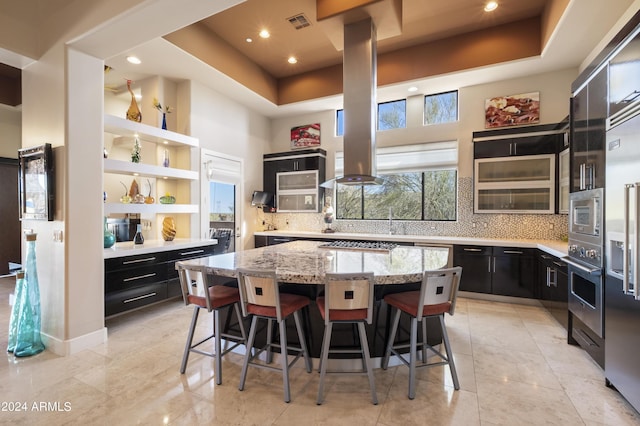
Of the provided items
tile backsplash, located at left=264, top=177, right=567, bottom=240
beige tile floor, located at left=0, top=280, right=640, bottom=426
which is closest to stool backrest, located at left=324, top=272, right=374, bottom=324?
beige tile floor, located at left=0, top=280, right=640, bottom=426

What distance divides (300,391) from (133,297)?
100 inches

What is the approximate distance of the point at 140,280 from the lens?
3656 mm

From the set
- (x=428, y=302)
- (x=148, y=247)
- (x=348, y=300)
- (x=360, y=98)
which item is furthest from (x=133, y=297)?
(x=360, y=98)

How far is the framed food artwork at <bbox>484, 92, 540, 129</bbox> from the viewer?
465 cm

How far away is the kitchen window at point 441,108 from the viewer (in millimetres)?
5258

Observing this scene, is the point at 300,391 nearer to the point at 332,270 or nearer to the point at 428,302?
A: the point at 332,270

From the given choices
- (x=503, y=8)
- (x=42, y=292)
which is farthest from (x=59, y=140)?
(x=503, y=8)

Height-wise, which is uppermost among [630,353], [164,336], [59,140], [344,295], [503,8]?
[503,8]

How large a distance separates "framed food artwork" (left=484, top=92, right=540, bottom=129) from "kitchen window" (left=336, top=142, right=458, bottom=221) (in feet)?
2.29

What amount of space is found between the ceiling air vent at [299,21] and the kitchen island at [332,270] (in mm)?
3299

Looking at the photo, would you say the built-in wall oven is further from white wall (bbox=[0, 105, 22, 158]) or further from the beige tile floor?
white wall (bbox=[0, 105, 22, 158])

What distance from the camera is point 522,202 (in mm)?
4594

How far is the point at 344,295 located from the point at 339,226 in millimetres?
4250

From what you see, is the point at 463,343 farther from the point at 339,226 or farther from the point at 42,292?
the point at 42,292
